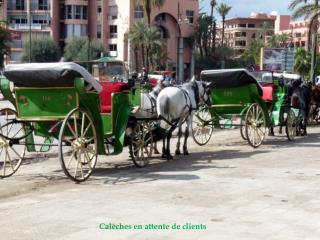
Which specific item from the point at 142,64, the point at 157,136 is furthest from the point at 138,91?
the point at 142,64

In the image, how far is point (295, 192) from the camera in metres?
9.45

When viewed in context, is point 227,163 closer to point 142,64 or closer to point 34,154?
point 34,154

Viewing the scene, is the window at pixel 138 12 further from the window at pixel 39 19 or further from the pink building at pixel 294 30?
the pink building at pixel 294 30

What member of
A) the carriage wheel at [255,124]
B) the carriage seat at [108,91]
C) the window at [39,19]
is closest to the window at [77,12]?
the window at [39,19]

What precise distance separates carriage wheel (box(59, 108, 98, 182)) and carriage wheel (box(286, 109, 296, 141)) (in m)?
8.10

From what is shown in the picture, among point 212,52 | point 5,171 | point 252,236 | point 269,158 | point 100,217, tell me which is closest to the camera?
point 252,236

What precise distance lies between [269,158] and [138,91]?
308 cm

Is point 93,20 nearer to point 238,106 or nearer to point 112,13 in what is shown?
point 112,13

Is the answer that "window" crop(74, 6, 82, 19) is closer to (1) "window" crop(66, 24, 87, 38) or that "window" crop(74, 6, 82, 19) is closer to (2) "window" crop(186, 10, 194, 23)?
(1) "window" crop(66, 24, 87, 38)

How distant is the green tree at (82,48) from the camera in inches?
3100

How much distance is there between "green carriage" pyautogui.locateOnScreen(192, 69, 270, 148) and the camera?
15609 mm

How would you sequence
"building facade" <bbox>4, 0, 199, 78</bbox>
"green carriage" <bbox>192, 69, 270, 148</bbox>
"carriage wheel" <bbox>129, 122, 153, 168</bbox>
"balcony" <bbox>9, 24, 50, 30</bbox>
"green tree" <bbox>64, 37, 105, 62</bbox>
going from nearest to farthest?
"carriage wheel" <bbox>129, 122, 153, 168</bbox> < "green carriage" <bbox>192, 69, 270, 148</bbox> < "green tree" <bbox>64, 37, 105, 62</bbox> < "balcony" <bbox>9, 24, 50, 30</bbox> < "building facade" <bbox>4, 0, 199, 78</bbox>

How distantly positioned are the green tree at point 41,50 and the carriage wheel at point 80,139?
69.1 metres

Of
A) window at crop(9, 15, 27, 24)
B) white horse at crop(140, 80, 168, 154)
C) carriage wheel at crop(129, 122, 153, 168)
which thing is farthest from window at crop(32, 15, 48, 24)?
carriage wheel at crop(129, 122, 153, 168)
